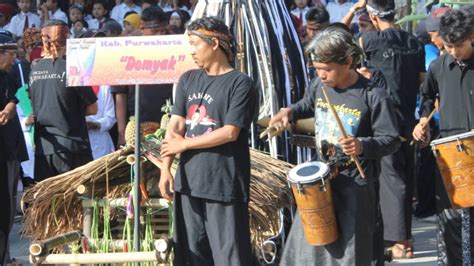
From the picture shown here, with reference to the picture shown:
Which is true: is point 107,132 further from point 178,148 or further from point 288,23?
point 178,148

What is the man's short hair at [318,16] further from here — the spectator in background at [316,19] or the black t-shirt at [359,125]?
the black t-shirt at [359,125]

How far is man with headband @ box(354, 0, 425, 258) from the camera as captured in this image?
26.2ft

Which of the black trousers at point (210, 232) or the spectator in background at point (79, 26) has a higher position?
the spectator in background at point (79, 26)

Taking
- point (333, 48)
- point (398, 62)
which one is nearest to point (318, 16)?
point (398, 62)

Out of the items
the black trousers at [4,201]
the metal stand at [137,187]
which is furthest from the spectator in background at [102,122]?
the metal stand at [137,187]

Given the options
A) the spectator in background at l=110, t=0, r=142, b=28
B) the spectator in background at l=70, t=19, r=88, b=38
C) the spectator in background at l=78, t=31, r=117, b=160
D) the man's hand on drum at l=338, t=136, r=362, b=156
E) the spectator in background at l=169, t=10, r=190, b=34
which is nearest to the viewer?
the man's hand on drum at l=338, t=136, r=362, b=156

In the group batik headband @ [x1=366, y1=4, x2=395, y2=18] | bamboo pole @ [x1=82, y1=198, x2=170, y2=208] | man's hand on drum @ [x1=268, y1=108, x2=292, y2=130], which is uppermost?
batik headband @ [x1=366, y1=4, x2=395, y2=18]

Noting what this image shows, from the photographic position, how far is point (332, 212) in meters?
5.35

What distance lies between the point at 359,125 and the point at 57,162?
10.1 ft

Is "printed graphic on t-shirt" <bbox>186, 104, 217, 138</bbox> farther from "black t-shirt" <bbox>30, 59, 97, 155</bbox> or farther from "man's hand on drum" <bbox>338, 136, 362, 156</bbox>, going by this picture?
"black t-shirt" <bbox>30, 59, 97, 155</bbox>

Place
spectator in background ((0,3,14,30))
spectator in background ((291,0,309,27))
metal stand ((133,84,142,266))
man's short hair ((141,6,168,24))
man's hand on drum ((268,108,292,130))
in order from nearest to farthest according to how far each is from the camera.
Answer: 1. man's hand on drum ((268,108,292,130))
2. metal stand ((133,84,142,266))
3. man's short hair ((141,6,168,24))
4. spectator in background ((291,0,309,27))
5. spectator in background ((0,3,14,30))

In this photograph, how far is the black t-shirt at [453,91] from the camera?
6574mm

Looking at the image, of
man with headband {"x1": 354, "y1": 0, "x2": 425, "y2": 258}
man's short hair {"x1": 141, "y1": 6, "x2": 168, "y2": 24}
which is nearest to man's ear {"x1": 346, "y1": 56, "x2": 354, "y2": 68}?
man with headband {"x1": 354, "y1": 0, "x2": 425, "y2": 258}

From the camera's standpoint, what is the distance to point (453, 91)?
6.66 m
